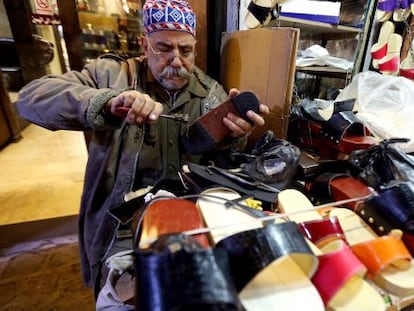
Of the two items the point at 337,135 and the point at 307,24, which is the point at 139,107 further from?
the point at 307,24

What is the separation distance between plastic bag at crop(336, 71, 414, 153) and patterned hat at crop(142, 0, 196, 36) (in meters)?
0.65

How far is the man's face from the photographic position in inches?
30.5

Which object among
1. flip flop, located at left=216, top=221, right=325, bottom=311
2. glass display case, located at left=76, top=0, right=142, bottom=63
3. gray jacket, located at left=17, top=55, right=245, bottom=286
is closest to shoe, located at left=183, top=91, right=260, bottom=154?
gray jacket, located at left=17, top=55, right=245, bottom=286

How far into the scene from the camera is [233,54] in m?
0.94

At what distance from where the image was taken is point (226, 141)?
75cm

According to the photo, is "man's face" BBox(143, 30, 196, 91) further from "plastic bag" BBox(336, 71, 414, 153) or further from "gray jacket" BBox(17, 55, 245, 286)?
"plastic bag" BBox(336, 71, 414, 153)

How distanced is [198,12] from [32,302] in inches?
53.9

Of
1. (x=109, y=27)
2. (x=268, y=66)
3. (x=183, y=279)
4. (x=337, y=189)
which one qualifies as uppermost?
(x=109, y=27)

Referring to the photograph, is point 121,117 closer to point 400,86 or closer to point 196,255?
point 196,255

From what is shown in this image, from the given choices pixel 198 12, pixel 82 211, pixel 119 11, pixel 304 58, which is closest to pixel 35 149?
pixel 119 11

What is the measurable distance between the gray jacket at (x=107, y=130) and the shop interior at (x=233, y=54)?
0.17m

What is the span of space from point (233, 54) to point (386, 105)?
572mm

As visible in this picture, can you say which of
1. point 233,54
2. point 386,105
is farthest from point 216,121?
point 386,105

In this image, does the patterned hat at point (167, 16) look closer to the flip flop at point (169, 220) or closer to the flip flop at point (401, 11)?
the flip flop at point (169, 220)
